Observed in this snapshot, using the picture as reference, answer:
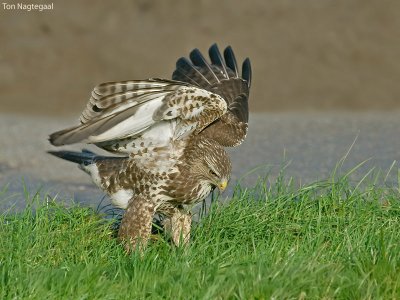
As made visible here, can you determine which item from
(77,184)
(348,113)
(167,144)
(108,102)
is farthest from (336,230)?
(348,113)

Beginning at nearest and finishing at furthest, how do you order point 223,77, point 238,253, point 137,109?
point 238,253 → point 137,109 → point 223,77

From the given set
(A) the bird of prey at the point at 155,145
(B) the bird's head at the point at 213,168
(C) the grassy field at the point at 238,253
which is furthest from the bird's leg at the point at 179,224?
(B) the bird's head at the point at 213,168

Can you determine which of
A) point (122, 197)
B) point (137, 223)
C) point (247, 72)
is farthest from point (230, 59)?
point (137, 223)

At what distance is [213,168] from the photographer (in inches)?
309

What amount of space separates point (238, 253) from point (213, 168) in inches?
29.7

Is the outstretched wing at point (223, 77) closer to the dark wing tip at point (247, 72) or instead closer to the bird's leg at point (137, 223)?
the dark wing tip at point (247, 72)

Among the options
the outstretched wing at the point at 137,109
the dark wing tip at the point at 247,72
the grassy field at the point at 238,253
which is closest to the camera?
the grassy field at the point at 238,253

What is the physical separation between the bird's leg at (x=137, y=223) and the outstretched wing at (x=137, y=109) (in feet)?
1.60

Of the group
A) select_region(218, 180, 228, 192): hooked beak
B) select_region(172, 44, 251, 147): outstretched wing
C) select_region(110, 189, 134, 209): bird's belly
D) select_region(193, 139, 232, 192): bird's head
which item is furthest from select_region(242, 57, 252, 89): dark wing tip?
select_region(110, 189, 134, 209): bird's belly

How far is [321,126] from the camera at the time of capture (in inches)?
608

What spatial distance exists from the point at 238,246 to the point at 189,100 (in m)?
1.04

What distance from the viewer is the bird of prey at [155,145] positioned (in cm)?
762

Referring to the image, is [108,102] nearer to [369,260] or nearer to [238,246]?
[238,246]

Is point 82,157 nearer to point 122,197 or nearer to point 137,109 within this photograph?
point 122,197
